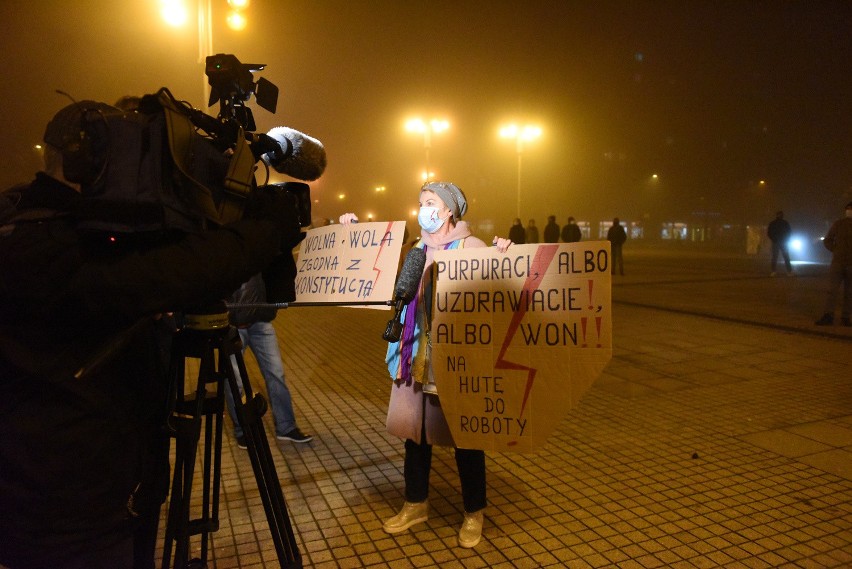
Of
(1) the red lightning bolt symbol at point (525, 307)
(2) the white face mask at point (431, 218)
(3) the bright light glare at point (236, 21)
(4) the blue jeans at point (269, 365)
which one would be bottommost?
(4) the blue jeans at point (269, 365)

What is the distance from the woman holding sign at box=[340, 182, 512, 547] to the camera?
326 cm

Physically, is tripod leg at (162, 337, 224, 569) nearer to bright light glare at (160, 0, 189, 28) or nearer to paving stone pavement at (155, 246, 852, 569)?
paving stone pavement at (155, 246, 852, 569)

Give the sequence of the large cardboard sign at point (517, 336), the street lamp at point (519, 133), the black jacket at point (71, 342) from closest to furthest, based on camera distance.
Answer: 1. the black jacket at point (71, 342)
2. the large cardboard sign at point (517, 336)
3. the street lamp at point (519, 133)

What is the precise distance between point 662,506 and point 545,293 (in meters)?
1.68

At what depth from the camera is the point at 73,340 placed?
1.46 metres

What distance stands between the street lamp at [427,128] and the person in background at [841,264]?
37.6ft

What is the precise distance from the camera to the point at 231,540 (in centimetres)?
331

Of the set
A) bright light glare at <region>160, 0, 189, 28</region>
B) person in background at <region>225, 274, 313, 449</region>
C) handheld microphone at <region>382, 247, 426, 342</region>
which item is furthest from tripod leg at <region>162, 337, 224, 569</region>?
bright light glare at <region>160, 0, 189, 28</region>

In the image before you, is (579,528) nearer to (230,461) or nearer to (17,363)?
(230,461)

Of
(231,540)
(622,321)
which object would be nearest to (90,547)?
(231,540)

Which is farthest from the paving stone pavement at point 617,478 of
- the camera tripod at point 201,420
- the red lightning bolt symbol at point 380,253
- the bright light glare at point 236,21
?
the bright light glare at point 236,21

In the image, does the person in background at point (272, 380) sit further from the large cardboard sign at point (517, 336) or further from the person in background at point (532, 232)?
the person in background at point (532, 232)

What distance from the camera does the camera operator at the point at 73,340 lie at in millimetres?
1389

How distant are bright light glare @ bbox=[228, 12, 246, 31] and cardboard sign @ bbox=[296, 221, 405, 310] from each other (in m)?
7.63
